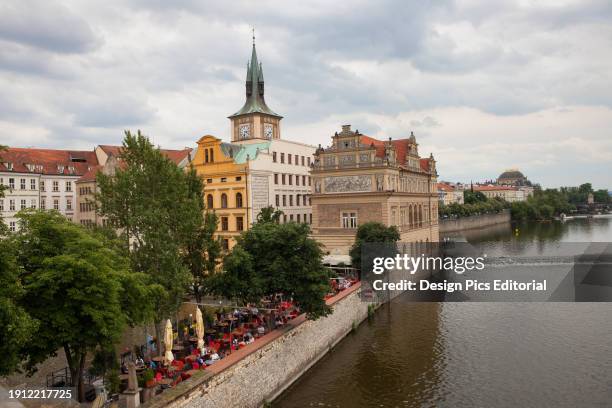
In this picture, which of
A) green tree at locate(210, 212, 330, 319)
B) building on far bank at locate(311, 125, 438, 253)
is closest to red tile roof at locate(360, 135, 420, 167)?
building on far bank at locate(311, 125, 438, 253)

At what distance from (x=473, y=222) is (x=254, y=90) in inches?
3583

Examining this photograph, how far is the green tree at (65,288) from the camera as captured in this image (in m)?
15.0

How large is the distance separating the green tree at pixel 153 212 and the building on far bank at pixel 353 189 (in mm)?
25659

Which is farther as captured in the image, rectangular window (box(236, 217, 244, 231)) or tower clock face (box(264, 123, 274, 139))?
tower clock face (box(264, 123, 274, 139))

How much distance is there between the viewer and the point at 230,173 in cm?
4978

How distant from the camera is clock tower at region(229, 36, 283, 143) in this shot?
63094 millimetres

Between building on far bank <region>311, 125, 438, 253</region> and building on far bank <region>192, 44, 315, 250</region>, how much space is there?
465 cm

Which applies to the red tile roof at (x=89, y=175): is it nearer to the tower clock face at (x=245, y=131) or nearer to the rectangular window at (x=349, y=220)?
the tower clock face at (x=245, y=131)

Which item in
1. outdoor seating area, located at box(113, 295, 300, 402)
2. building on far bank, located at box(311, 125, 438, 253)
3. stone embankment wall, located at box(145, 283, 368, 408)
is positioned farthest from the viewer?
building on far bank, located at box(311, 125, 438, 253)

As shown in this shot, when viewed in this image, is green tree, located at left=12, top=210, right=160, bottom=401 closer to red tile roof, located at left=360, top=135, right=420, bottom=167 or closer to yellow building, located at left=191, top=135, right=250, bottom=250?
yellow building, located at left=191, top=135, right=250, bottom=250

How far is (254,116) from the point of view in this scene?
6288 cm

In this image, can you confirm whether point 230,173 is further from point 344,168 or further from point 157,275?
point 157,275

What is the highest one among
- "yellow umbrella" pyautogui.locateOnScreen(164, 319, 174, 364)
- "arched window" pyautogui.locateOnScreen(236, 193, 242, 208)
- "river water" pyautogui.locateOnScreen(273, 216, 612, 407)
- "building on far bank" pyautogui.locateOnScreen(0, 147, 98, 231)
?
"building on far bank" pyautogui.locateOnScreen(0, 147, 98, 231)

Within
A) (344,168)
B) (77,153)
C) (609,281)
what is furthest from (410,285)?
(77,153)
